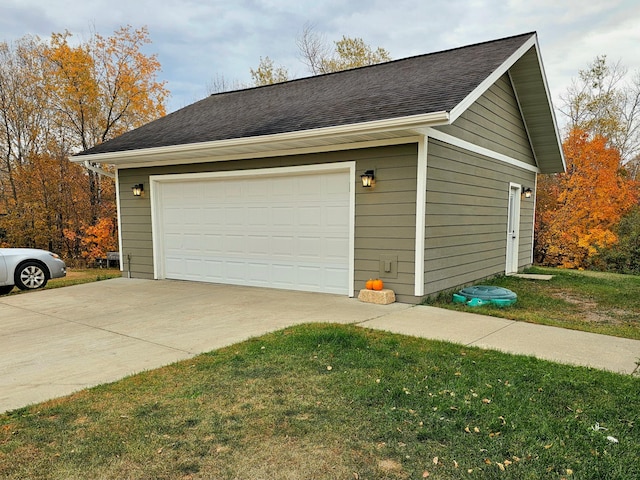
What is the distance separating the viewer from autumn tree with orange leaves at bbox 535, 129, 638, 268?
13.4 m

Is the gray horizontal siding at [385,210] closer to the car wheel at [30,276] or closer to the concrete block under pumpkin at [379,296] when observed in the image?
the concrete block under pumpkin at [379,296]

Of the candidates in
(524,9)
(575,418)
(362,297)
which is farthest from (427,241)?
(524,9)

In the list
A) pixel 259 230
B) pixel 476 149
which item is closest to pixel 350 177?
pixel 259 230

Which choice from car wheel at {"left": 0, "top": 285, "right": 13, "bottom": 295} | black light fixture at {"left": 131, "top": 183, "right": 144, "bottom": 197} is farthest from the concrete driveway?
black light fixture at {"left": 131, "top": 183, "right": 144, "bottom": 197}

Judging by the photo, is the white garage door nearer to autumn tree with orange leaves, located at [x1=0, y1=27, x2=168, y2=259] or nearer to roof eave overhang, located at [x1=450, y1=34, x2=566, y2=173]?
roof eave overhang, located at [x1=450, y1=34, x2=566, y2=173]

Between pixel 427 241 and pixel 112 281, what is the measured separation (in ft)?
20.8

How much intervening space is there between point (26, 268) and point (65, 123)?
1020 centimetres

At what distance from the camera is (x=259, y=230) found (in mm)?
7430

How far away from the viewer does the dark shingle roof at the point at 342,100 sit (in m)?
5.67

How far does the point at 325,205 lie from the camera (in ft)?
22.0

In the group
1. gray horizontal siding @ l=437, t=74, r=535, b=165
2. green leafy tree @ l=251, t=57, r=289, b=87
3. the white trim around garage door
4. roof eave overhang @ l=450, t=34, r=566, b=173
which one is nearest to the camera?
the white trim around garage door

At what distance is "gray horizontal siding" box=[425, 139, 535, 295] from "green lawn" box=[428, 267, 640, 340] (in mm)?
410

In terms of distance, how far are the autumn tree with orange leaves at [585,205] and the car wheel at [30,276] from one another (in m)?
14.6

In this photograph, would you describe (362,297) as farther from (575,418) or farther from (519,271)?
(519,271)
